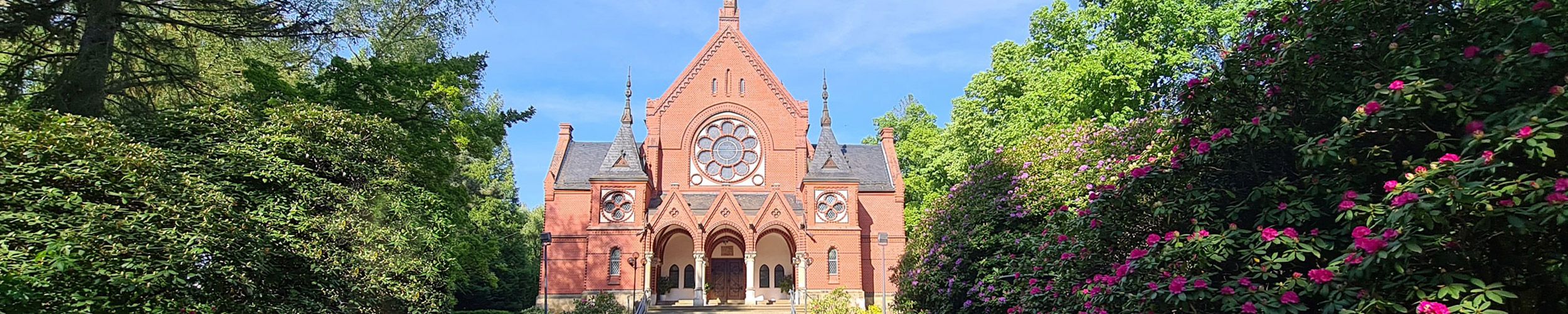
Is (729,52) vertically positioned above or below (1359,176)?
above

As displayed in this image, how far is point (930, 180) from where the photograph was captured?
37062 millimetres

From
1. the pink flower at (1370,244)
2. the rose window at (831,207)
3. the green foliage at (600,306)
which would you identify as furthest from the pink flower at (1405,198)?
the rose window at (831,207)

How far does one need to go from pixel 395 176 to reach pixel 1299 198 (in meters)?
13.5

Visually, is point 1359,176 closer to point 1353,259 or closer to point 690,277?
point 1353,259

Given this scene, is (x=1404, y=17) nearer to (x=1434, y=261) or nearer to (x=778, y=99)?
(x=1434, y=261)

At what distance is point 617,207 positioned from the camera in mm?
34031

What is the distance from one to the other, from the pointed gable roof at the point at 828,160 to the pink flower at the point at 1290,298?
91.6ft

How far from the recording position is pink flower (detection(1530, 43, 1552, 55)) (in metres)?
5.04

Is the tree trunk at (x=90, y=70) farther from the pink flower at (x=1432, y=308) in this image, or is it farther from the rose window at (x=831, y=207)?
the rose window at (x=831, y=207)

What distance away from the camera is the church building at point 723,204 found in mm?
33281

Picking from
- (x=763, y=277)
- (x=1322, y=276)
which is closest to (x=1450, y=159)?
(x=1322, y=276)

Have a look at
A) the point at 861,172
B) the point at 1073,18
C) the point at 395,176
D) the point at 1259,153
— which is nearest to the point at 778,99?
the point at 861,172

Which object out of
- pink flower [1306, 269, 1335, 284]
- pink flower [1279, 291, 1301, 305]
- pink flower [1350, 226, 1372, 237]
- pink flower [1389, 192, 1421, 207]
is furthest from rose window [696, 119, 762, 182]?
pink flower [1389, 192, 1421, 207]

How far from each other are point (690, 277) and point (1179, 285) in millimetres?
30658
